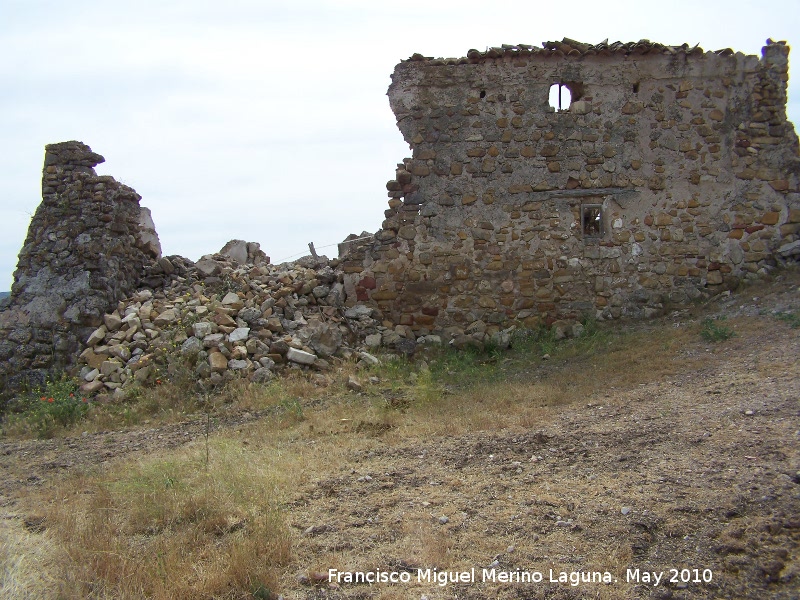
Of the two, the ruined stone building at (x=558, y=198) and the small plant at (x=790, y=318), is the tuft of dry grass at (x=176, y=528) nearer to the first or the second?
the ruined stone building at (x=558, y=198)

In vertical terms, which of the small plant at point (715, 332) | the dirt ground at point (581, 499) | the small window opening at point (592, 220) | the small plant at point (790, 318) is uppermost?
the small window opening at point (592, 220)

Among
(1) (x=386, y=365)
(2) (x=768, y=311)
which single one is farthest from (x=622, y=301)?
Result: (1) (x=386, y=365)

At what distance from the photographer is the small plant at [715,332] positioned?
7.81m

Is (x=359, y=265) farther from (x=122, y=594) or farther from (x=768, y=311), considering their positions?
(x=122, y=594)

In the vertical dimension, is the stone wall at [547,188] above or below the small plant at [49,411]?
above

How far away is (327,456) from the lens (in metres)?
5.89

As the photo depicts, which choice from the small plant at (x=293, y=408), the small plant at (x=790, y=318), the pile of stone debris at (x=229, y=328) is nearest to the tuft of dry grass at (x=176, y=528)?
the small plant at (x=293, y=408)

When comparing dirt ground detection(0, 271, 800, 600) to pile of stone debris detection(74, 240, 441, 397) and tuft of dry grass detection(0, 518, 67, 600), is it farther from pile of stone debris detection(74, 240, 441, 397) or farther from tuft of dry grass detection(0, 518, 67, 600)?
pile of stone debris detection(74, 240, 441, 397)

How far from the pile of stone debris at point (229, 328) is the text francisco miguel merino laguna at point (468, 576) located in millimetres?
4820

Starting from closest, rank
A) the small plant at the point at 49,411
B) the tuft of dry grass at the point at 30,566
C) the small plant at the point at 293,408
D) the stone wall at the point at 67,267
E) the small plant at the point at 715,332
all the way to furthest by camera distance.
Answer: the tuft of dry grass at the point at 30,566, the small plant at the point at 293,408, the small plant at the point at 715,332, the small plant at the point at 49,411, the stone wall at the point at 67,267

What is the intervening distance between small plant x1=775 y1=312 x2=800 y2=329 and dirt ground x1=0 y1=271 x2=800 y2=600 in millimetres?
806

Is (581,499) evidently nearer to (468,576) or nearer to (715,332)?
(468,576)

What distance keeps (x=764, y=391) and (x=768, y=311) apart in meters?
2.99

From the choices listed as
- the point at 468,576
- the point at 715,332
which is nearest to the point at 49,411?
the point at 468,576
